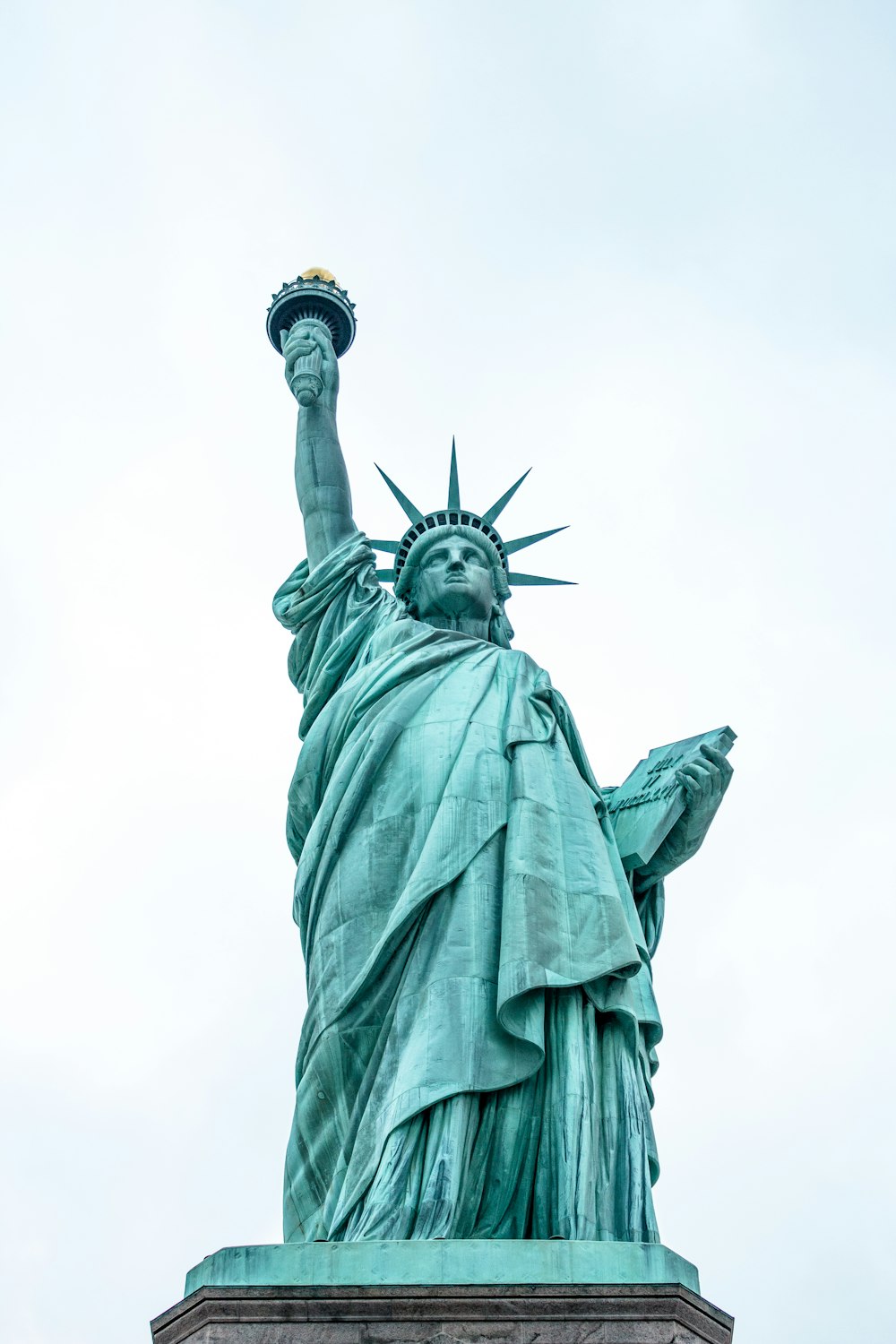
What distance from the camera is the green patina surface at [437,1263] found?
8.59m

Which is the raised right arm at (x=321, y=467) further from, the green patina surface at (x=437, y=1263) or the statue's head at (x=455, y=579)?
the green patina surface at (x=437, y=1263)

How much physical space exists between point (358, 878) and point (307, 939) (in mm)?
649

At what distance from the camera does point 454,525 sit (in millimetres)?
14305

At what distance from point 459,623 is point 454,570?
379 millimetres

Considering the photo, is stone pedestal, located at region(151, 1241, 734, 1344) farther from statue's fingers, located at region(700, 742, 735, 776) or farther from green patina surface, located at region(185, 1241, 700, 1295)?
statue's fingers, located at region(700, 742, 735, 776)

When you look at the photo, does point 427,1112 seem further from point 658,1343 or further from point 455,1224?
point 658,1343

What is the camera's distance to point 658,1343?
822 centimetres

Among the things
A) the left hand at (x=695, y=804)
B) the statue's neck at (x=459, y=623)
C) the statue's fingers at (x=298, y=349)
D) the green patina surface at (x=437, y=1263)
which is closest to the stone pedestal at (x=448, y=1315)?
the green patina surface at (x=437, y=1263)

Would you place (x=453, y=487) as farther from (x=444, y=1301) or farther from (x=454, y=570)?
(x=444, y=1301)

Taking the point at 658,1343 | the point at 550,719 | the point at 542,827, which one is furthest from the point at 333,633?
the point at 658,1343

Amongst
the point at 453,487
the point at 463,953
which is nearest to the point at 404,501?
the point at 453,487

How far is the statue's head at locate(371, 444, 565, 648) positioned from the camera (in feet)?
45.6

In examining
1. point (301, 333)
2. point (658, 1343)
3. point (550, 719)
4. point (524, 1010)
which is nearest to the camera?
point (658, 1343)

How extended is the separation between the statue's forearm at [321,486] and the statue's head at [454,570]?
0.40 m
